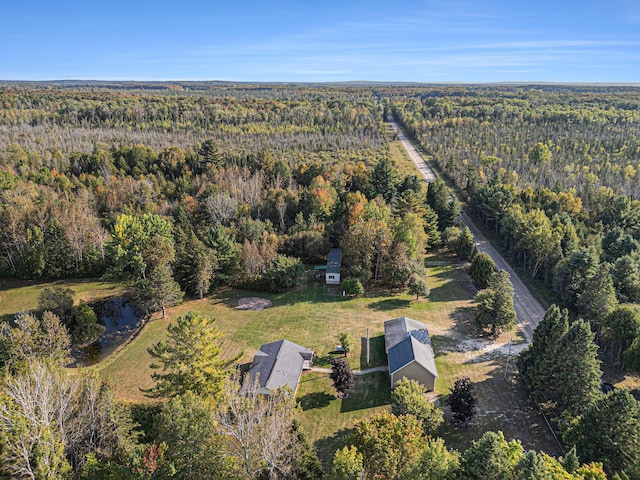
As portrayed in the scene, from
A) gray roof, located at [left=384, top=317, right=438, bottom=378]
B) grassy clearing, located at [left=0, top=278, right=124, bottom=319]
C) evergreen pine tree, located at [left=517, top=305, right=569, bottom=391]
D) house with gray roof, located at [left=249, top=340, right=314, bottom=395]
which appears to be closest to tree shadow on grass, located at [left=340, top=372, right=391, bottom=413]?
gray roof, located at [left=384, top=317, right=438, bottom=378]

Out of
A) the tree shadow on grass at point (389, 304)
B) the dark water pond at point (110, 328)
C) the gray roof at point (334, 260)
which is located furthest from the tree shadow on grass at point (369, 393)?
the dark water pond at point (110, 328)

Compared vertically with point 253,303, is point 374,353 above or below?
above

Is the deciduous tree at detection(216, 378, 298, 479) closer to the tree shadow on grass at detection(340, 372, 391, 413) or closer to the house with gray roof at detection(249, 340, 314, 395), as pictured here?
the house with gray roof at detection(249, 340, 314, 395)

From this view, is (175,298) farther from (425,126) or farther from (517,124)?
(517,124)

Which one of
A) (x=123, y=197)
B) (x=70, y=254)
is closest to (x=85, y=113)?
(x=123, y=197)

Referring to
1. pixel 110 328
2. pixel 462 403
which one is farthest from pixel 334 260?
pixel 462 403

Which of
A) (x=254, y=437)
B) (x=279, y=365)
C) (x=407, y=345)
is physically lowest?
(x=279, y=365)

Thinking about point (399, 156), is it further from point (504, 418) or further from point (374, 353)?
point (504, 418)
